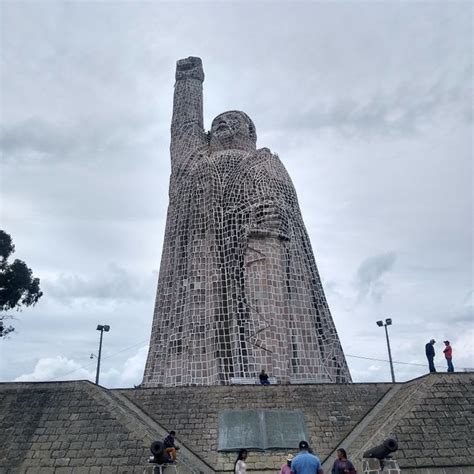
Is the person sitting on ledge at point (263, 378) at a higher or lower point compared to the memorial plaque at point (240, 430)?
higher

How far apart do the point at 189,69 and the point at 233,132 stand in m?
4.74

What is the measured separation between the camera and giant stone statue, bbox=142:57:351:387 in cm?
1609

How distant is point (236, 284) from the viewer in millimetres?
17125

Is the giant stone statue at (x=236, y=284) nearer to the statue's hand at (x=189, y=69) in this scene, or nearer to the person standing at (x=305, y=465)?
the statue's hand at (x=189, y=69)

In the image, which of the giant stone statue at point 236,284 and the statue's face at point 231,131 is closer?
the giant stone statue at point 236,284

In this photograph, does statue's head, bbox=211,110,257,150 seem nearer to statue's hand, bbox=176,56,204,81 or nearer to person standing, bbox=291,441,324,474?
statue's hand, bbox=176,56,204,81

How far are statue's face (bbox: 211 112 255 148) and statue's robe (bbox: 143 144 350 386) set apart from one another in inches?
38.3

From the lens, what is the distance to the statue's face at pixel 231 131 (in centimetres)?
2092

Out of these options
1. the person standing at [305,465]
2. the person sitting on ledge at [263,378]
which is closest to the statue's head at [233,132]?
the person sitting on ledge at [263,378]

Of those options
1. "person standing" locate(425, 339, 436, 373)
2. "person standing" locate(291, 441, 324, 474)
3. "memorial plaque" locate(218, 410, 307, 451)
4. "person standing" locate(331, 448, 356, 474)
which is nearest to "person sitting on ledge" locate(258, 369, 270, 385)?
"memorial plaque" locate(218, 410, 307, 451)


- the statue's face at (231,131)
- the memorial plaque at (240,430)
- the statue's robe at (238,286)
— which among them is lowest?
the memorial plaque at (240,430)

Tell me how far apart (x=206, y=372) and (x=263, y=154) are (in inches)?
346

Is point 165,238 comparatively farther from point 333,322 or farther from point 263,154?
point 333,322

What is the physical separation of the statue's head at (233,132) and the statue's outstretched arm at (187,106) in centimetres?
68
